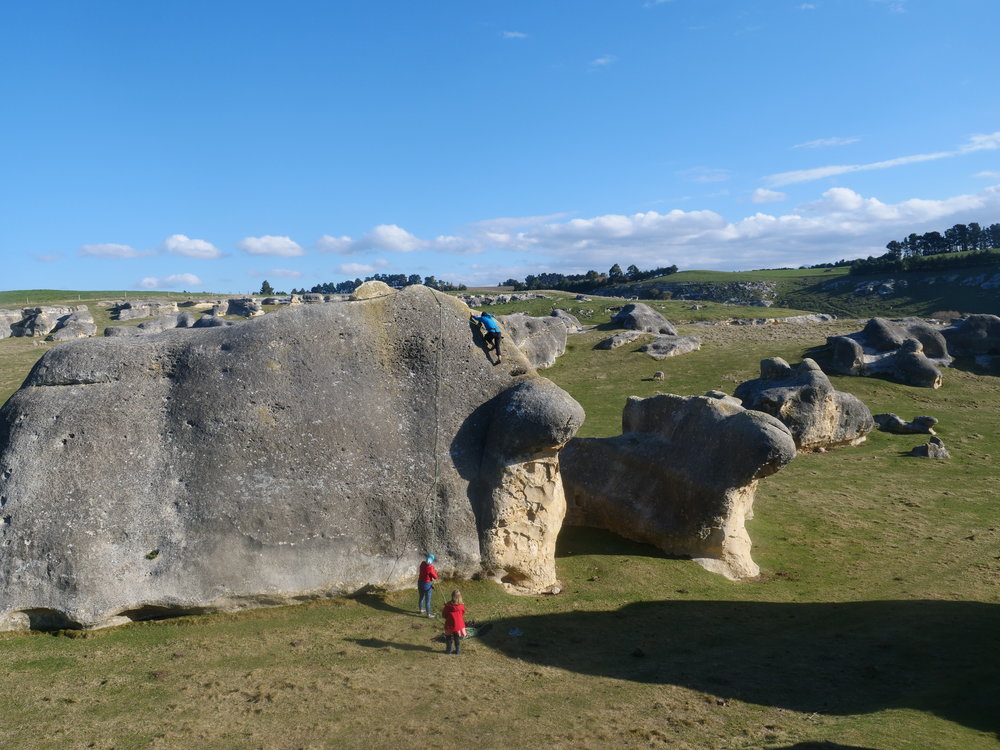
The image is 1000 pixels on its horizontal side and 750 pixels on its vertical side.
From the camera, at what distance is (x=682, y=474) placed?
19.5m

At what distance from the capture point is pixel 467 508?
52.1ft

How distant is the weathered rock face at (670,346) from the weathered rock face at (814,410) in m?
15.3

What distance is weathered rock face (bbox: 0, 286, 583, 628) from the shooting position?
542 inches

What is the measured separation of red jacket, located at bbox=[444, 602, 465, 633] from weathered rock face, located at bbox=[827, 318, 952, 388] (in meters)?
36.4

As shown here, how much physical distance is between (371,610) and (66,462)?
6.36 m

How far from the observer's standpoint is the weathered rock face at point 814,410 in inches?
1261

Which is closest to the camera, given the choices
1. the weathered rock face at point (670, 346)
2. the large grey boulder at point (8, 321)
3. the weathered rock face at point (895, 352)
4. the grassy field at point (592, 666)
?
the grassy field at point (592, 666)

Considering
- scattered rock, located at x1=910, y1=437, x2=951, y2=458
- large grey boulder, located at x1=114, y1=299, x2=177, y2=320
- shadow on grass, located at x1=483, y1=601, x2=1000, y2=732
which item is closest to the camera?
shadow on grass, located at x1=483, y1=601, x2=1000, y2=732

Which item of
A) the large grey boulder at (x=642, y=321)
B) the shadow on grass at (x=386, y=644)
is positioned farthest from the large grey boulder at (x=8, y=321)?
the shadow on grass at (x=386, y=644)

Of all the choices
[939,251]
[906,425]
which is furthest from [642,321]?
[939,251]

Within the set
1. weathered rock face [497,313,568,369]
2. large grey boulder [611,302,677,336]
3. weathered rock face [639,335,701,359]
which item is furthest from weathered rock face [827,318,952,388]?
weathered rock face [497,313,568,369]

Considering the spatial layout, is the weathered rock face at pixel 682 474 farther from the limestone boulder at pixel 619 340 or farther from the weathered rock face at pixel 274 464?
the limestone boulder at pixel 619 340

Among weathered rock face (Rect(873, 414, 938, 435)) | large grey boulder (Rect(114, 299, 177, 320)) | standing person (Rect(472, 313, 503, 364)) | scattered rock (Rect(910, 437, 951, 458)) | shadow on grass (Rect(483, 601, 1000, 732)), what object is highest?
large grey boulder (Rect(114, 299, 177, 320))

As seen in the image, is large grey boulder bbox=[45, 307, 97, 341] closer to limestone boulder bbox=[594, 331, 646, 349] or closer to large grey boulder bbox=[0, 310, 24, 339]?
large grey boulder bbox=[0, 310, 24, 339]
